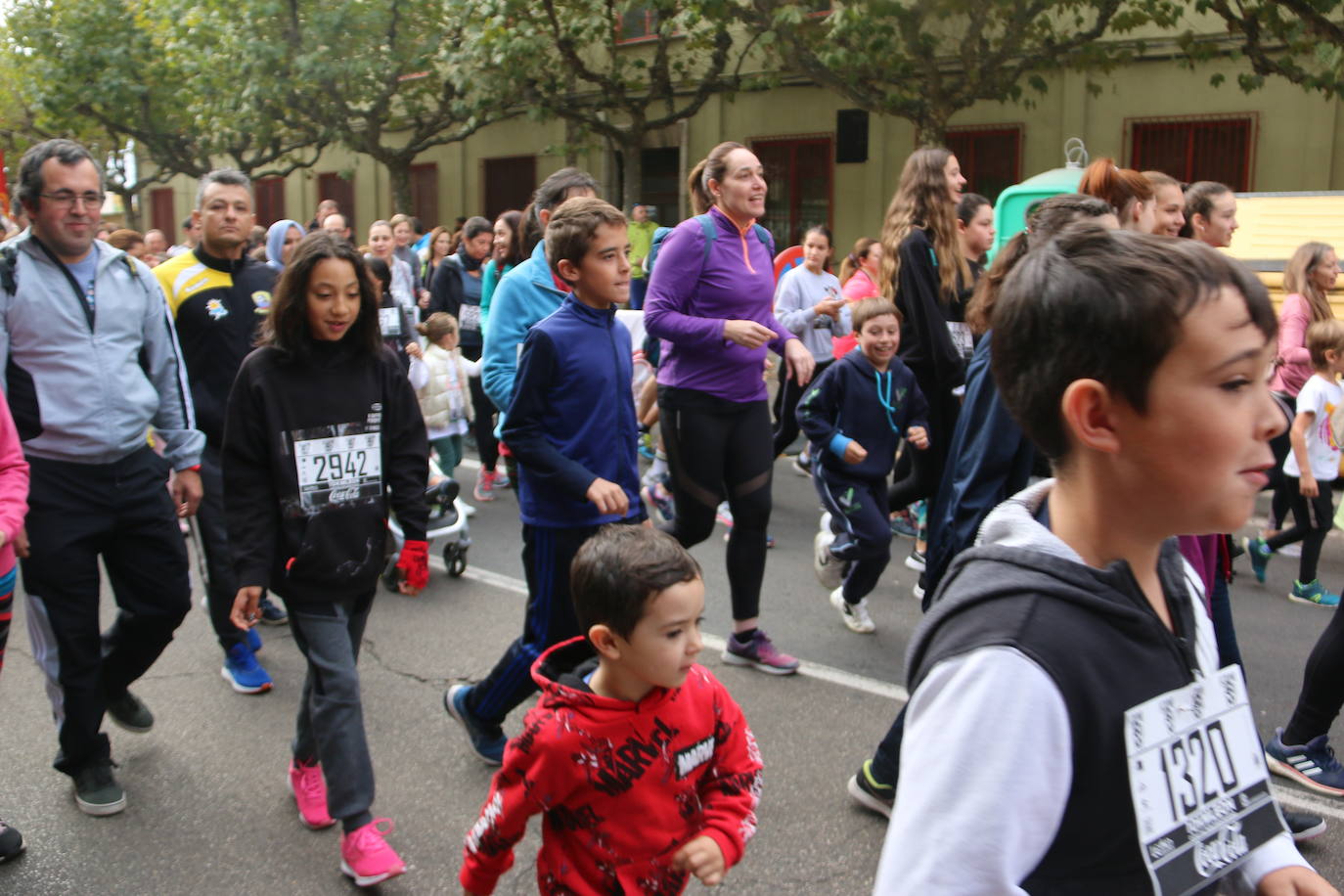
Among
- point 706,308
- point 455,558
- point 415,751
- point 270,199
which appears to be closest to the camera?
point 415,751

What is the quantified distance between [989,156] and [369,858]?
16.7 meters

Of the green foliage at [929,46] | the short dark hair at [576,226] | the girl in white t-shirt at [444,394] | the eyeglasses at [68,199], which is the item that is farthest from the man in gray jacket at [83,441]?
the green foliage at [929,46]

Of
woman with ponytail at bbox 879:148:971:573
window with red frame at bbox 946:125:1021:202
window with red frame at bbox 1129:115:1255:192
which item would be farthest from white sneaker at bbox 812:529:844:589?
window with red frame at bbox 946:125:1021:202

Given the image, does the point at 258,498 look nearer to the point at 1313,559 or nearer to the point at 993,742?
the point at 993,742

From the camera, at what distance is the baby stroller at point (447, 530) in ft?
21.9

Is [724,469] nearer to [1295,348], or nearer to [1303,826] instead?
[1303,826]

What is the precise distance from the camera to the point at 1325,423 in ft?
21.1

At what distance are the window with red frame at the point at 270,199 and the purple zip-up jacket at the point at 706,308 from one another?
29.5 m

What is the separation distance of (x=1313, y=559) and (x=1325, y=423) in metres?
0.71

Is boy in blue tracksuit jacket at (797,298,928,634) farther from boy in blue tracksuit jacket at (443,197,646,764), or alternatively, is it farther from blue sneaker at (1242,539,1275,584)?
blue sneaker at (1242,539,1275,584)

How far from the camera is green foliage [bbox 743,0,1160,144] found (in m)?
14.3

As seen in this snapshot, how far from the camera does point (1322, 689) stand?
3.98 meters

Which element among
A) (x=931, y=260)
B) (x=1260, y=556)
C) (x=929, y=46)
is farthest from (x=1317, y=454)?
(x=929, y=46)

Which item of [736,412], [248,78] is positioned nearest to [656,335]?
[736,412]
